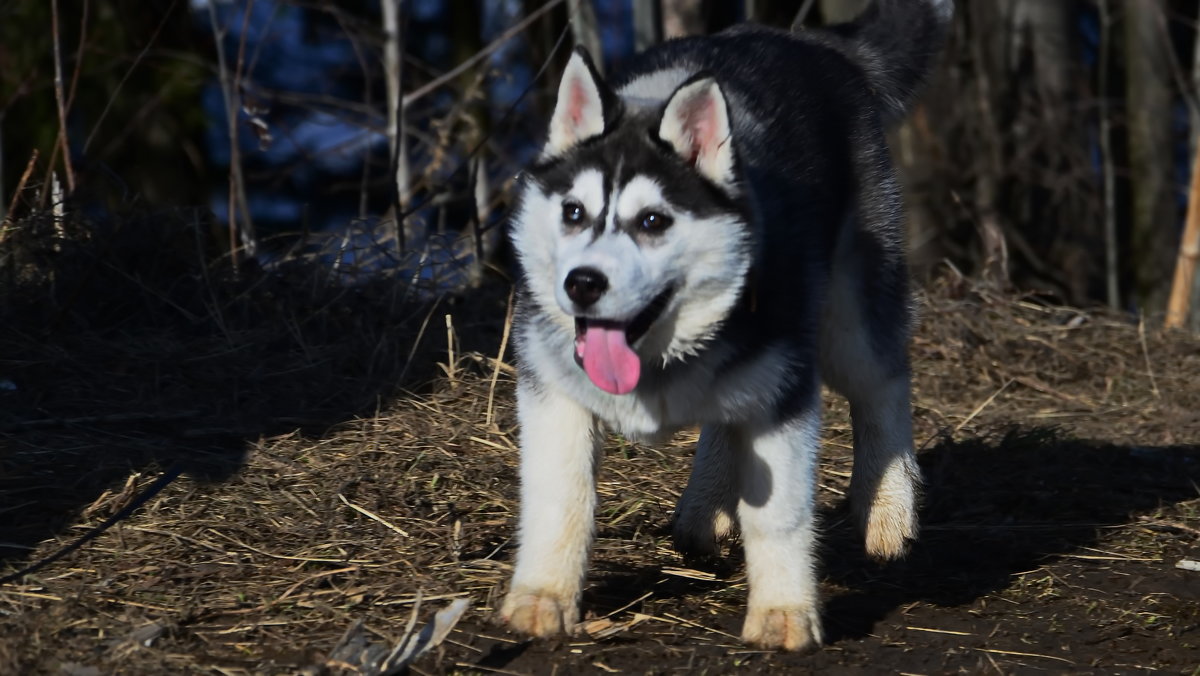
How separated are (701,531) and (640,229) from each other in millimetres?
1266

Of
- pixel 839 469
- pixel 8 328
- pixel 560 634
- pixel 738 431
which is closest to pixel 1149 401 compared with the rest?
pixel 839 469

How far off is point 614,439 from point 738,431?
5.44 feet

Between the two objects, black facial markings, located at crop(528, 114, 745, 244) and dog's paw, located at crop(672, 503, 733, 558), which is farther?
dog's paw, located at crop(672, 503, 733, 558)

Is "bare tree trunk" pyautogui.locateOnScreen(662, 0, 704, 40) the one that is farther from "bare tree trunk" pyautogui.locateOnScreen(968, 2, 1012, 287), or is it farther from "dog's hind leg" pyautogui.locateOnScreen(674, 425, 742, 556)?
"dog's hind leg" pyautogui.locateOnScreen(674, 425, 742, 556)

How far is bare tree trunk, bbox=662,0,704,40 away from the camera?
8484mm

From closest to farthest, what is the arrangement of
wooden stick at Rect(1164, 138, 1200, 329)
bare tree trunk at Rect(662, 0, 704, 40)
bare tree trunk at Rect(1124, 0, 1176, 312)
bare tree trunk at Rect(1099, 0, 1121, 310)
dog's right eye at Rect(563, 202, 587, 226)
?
dog's right eye at Rect(563, 202, 587, 226) < bare tree trunk at Rect(662, 0, 704, 40) < wooden stick at Rect(1164, 138, 1200, 329) < bare tree trunk at Rect(1099, 0, 1121, 310) < bare tree trunk at Rect(1124, 0, 1176, 312)

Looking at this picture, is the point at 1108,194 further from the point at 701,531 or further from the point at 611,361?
the point at 611,361

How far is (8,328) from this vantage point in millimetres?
5883

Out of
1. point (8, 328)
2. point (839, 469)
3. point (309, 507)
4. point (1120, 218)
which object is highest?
point (8, 328)

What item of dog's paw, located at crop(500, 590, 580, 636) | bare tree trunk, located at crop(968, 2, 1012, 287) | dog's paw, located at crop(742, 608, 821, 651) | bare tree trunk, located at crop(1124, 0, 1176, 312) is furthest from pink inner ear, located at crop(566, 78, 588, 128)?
bare tree trunk, located at crop(1124, 0, 1176, 312)

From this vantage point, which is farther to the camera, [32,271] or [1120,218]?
[1120,218]

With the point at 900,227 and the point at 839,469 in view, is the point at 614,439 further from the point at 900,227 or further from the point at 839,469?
the point at 900,227

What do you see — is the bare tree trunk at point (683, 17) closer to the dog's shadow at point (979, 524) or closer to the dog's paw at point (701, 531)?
the dog's shadow at point (979, 524)

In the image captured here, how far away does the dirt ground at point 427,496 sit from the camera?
389 cm
